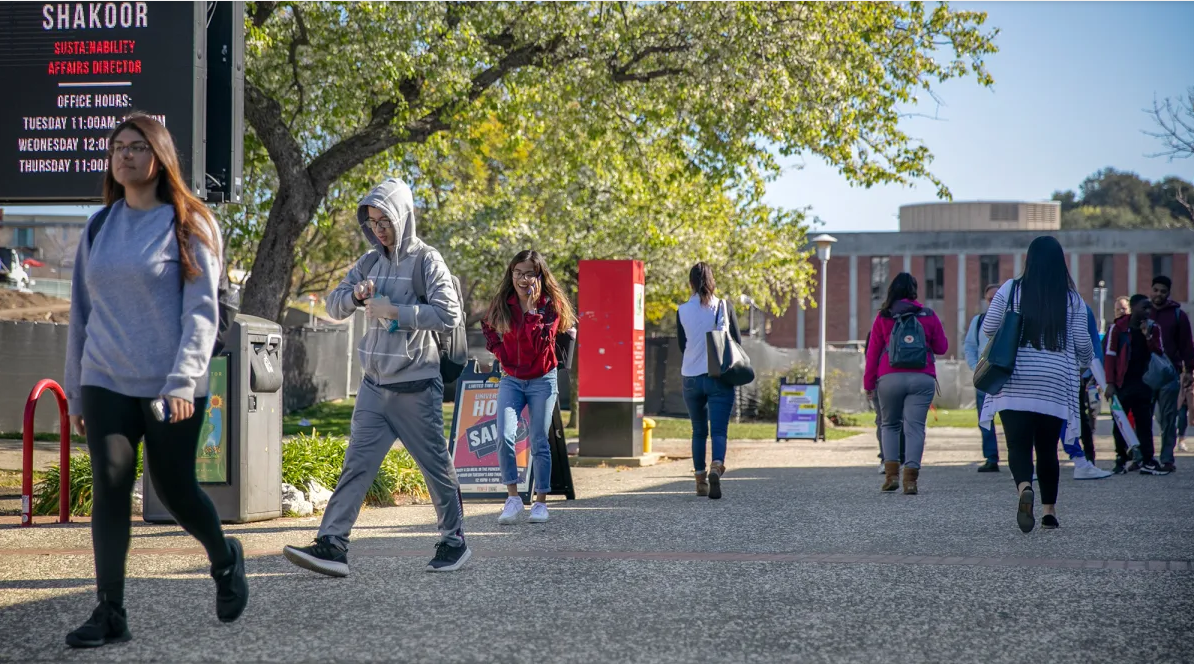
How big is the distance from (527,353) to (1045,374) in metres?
3.25

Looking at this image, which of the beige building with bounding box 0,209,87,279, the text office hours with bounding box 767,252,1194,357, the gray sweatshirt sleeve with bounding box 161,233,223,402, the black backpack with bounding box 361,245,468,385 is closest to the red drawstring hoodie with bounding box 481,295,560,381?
the black backpack with bounding box 361,245,468,385

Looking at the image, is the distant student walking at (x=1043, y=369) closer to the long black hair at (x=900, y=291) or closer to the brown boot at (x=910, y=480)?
the brown boot at (x=910, y=480)

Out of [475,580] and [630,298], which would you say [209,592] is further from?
[630,298]

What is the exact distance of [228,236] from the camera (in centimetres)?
1967

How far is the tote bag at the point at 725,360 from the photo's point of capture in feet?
31.3

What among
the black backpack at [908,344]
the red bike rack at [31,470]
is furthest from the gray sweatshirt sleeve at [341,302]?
the black backpack at [908,344]

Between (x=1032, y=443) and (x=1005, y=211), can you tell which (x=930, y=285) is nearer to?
(x=1005, y=211)

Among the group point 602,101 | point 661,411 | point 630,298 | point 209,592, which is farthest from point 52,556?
point 661,411

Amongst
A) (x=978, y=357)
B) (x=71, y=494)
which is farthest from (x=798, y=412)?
(x=71, y=494)

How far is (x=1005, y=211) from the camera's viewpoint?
247 feet

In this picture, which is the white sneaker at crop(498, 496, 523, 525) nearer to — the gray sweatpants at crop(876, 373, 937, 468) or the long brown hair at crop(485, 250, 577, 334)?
the long brown hair at crop(485, 250, 577, 334)

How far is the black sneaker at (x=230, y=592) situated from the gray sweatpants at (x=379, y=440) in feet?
3.46

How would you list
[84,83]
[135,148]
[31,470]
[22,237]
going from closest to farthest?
[135,148]
[31,470]
[84,83]
[22,237]

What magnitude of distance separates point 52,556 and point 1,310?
16.0 metres
